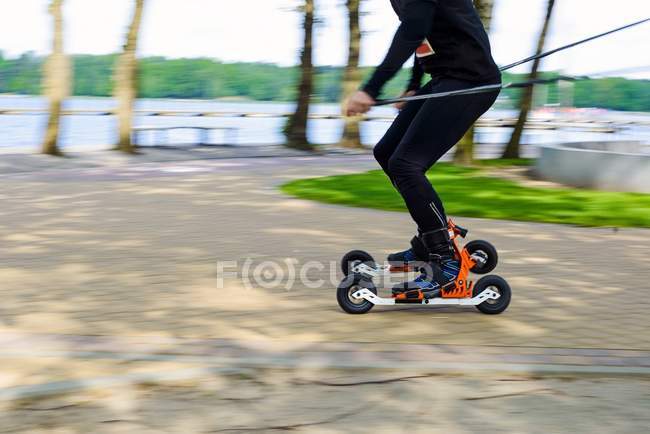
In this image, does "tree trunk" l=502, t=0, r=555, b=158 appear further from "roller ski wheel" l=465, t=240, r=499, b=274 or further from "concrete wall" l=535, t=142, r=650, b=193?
"roller ski wheel" l=465, t=240, r=499, b=274

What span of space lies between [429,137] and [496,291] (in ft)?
3.31

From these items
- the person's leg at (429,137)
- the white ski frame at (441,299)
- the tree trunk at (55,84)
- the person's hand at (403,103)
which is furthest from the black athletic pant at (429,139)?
the tree trunk at (55,84)

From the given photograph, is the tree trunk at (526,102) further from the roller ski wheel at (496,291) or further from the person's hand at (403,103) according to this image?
the roller ski wheel at (496,291)

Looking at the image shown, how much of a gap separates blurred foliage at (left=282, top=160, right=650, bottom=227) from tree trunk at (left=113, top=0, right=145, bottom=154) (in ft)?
22.8

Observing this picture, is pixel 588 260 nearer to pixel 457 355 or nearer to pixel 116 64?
pixel 457 355

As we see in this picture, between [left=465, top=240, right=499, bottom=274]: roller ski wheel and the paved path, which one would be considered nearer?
the paved path

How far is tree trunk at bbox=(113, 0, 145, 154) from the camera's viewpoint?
1997cm

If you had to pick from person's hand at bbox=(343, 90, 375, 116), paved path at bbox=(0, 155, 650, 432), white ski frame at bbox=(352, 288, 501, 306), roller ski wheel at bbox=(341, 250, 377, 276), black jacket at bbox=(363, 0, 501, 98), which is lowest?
paved path at bbox=(0, 155, 650, 432)

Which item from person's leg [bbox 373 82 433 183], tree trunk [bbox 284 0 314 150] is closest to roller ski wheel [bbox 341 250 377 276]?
person's leg [bbox 373 82 433 183]

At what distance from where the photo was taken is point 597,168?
1411 centimetres

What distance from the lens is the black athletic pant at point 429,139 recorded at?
4969mm

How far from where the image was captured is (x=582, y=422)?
345cm

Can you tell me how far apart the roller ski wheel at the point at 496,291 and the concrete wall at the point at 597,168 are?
9.06m

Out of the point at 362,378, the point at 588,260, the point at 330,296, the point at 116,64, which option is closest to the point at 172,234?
the point at 330,296
